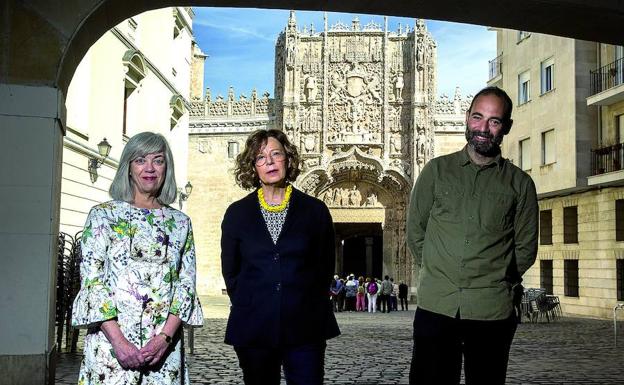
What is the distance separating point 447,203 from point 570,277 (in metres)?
23.0

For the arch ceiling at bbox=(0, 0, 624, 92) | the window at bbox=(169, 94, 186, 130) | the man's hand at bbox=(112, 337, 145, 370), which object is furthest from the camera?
the window at bbox=(169, 94, 186, 130)

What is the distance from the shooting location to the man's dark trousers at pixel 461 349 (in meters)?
3.85

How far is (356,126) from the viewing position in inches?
1452

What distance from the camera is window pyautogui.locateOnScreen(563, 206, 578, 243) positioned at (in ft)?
84.0

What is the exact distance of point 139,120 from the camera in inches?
774

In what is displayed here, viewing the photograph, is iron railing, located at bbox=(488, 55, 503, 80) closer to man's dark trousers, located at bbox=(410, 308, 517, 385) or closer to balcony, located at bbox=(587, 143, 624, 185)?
balcony, located at bbox=(587, 143, 624, 185)

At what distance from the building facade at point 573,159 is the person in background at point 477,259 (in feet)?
61.8

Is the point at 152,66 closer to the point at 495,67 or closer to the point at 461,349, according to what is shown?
the point at 495,67

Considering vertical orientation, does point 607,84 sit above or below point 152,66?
above

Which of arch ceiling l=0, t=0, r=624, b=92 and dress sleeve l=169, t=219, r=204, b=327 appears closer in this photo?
dress sleeve l=169, t=219, r=204, b=327

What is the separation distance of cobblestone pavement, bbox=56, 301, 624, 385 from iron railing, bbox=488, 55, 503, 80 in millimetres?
15813

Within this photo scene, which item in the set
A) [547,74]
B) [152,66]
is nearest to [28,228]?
[152,66]

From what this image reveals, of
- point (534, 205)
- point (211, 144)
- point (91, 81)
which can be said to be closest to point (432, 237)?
point (534, 205)

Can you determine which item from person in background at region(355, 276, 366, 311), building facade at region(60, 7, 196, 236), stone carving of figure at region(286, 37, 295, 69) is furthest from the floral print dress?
stone carving of figure at region(286, 37, 295, 69)
